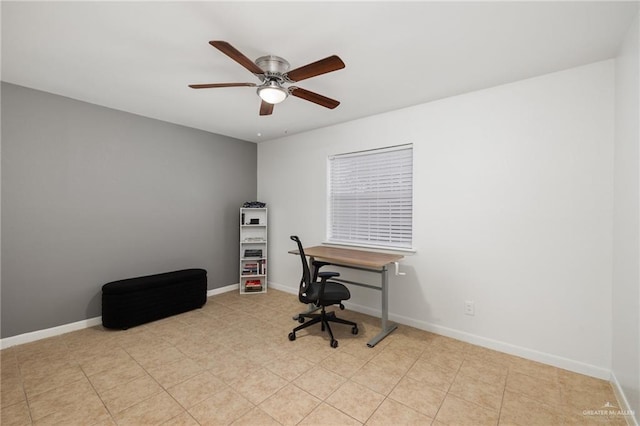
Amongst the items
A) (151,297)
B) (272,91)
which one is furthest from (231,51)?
(151,297)

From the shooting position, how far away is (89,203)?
10.2 ft

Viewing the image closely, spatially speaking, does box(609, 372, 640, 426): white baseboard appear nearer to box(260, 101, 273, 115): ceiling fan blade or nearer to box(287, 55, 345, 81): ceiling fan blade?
box(287, 55, 345, 81): ceiling fan blade

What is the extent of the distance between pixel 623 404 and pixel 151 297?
432 centimetres

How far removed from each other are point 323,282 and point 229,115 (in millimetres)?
2417

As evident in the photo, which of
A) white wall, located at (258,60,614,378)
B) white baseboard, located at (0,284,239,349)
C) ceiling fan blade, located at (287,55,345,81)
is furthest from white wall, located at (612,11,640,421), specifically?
white baseboard, located at (0,284,239,349)

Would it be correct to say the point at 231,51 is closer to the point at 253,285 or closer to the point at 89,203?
the point at 89,203

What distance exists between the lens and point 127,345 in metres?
2.68

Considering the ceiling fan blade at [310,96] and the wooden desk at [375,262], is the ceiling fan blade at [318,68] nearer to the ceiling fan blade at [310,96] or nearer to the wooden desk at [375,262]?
the ceiling fan blade at [310,96]

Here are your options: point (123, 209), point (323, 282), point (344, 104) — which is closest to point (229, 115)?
point (344, 104)

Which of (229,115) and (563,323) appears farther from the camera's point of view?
(229,115)

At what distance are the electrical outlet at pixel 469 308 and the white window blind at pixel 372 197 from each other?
32.9 inches

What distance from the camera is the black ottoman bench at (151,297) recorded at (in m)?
2.97

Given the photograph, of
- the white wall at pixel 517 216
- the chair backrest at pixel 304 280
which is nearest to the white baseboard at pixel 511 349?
the white wall at pixel 517 216

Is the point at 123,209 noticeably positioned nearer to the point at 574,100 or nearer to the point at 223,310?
the point at 223,310
